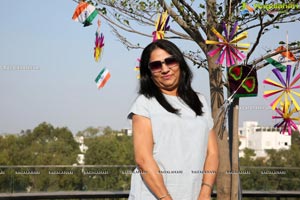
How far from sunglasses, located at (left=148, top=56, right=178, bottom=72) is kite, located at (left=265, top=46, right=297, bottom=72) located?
7.41 ft

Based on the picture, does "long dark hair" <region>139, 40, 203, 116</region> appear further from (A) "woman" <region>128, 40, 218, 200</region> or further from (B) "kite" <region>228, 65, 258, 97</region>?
(B) "kite" <region>228, 65, 258, 97</region>

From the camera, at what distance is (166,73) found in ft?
6.55

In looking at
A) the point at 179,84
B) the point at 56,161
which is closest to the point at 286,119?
the point at 179,84

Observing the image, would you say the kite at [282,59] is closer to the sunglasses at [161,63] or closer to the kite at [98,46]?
the kite at [98,46]

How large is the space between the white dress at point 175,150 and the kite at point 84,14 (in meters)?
2.67

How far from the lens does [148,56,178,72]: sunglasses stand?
200 cm

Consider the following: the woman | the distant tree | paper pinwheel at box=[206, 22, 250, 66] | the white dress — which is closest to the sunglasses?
the woman

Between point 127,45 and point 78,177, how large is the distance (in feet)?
7.93

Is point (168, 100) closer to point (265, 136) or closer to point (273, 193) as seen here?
point (273, 193)

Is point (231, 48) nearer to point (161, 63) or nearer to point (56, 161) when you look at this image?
point (161, 63)

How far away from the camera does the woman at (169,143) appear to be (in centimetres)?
187

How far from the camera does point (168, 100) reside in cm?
197

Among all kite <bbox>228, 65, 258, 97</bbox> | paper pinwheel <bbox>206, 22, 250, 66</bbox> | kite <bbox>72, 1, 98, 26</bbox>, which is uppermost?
kite <bbox>72, 1, 98, 26</bbox>

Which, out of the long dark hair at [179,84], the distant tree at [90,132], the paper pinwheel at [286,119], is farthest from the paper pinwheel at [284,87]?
the distant tree at [90,132]
